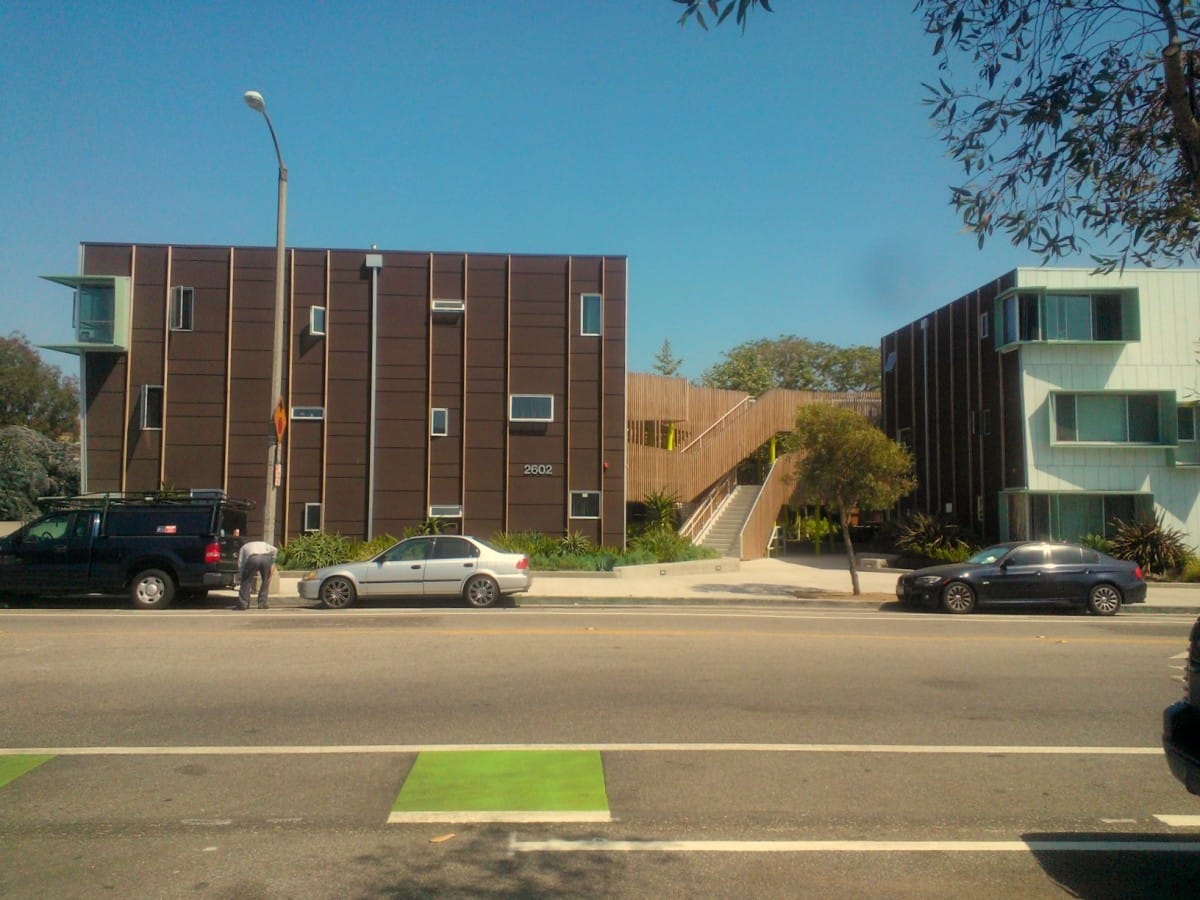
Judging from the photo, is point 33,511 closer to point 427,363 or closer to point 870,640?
point 427,363

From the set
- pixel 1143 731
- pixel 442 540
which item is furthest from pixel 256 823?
pixel 442 540

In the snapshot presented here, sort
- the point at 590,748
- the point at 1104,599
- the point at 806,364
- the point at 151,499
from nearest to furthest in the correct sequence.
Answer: the point at 590,748
the point at 151,499
the point at 1104,599
the point at 806,364

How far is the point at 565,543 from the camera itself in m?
27.0

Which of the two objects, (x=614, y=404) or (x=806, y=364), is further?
(x=806, y=364)

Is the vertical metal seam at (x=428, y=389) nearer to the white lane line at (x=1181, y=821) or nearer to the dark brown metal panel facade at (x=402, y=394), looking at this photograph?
the dark brown metal panel facade at (x=402, y=394)

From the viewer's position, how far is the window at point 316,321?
27.9 m

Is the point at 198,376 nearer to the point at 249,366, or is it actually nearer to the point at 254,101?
the point at 249,366

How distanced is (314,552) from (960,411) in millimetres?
20230

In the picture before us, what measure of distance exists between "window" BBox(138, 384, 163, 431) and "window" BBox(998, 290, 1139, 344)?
24.0m

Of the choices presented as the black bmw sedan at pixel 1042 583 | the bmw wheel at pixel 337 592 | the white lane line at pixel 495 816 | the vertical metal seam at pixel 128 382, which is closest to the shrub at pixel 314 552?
the vertical metal seam at pixel 128 382

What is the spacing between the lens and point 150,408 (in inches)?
1089

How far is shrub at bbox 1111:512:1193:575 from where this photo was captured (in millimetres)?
26078

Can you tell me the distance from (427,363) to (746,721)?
20.9m

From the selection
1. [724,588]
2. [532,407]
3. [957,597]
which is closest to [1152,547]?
[957,597]
